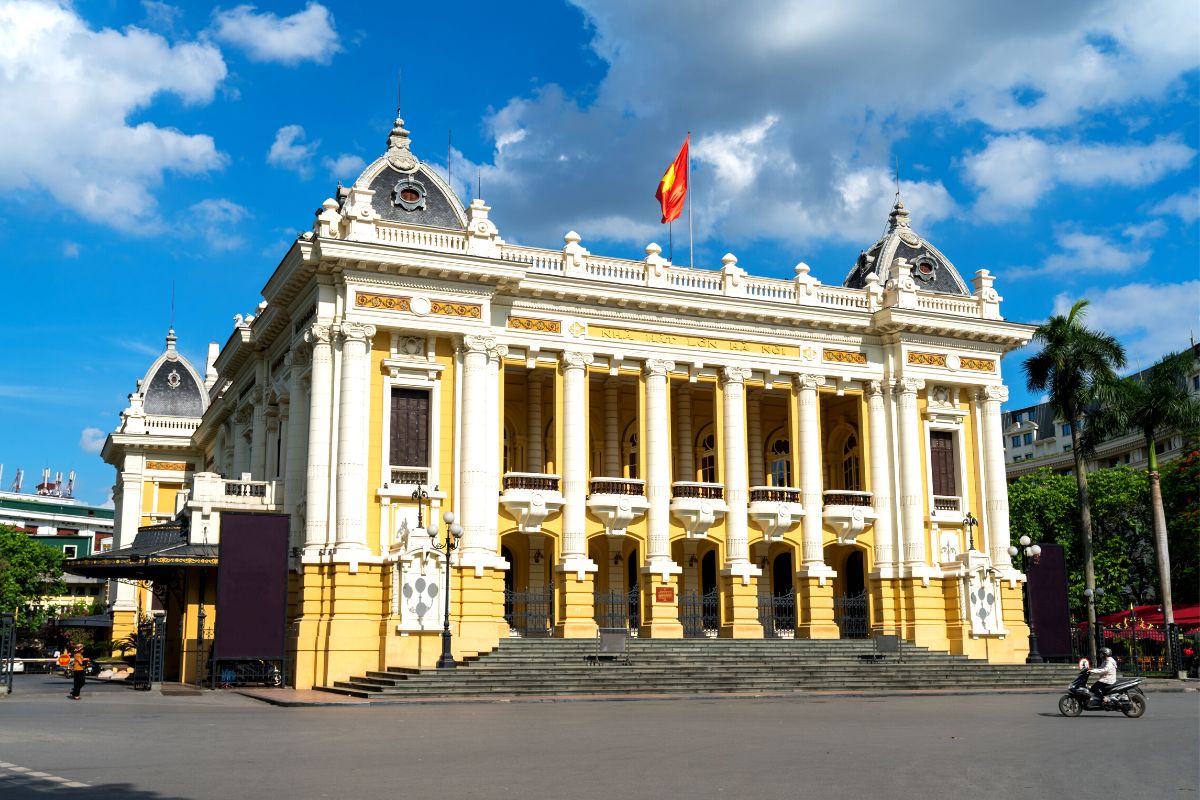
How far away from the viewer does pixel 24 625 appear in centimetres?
8656

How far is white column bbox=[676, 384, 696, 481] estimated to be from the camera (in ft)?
147

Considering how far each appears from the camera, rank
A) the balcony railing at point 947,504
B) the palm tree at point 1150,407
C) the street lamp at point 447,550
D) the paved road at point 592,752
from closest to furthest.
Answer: the paved road at point 592,752
the street lamp at point 447,550
the balcony railing at point 947,504
the palm tree at point 1150,407

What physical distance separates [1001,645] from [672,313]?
647 inches

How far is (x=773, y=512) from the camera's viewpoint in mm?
40875

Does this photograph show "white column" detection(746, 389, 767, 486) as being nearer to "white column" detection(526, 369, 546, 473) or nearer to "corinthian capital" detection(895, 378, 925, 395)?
"corinthian capital" detection(895, 378, 925, 395)

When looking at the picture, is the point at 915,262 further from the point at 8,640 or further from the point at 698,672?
the point at 8,640

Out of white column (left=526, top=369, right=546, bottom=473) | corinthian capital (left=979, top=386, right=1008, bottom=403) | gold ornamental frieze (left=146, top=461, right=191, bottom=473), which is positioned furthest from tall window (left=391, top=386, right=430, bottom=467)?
gold ornamental frieze (left=146, top=461, right=191, bottom=473)

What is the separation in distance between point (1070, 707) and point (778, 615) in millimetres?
19971

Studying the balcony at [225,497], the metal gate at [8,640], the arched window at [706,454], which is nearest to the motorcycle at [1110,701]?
the arched window at [706,454]

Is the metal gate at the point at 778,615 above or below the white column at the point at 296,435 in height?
below

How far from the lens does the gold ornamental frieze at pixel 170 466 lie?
65.0 metres

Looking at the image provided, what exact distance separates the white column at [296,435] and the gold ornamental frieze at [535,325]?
6750 millimetres

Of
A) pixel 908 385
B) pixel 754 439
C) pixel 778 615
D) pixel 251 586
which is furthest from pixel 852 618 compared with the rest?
pixel 251 586

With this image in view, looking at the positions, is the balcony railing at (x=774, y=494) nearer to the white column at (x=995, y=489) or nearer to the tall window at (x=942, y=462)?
the tall window at (x=942, y=462)
